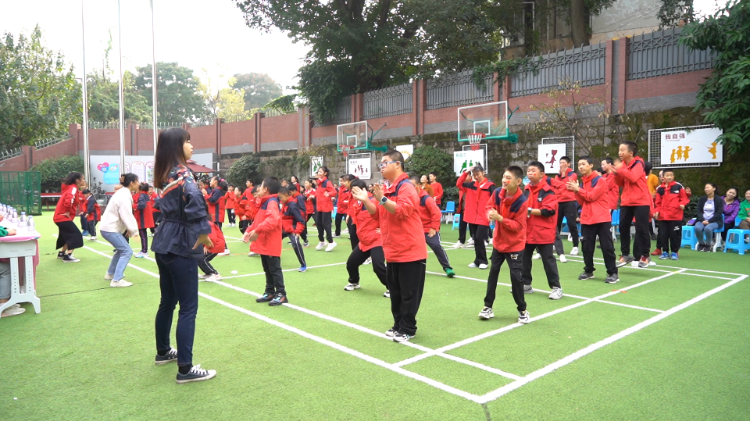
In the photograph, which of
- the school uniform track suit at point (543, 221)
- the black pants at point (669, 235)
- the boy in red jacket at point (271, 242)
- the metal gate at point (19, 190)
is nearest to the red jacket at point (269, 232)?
the boy in red jacket at point (271, 242)

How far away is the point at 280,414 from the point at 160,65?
57.6 m

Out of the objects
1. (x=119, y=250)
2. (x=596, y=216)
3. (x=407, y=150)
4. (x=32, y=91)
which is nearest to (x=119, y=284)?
(x=119, y=250)

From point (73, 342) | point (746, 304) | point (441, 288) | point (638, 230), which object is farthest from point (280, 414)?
point (638, 230)

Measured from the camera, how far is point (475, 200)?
→ 384 inches

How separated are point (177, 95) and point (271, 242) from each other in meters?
52.4

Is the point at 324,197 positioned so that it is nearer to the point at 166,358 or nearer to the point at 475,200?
the point at 475,200

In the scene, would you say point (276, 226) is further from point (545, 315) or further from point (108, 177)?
point (108, 177)

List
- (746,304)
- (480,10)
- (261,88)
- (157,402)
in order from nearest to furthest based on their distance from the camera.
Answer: (157,402)
(746,304)
(480,10)
(261,88)

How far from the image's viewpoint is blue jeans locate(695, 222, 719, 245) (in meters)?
11.2

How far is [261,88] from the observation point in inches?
2886

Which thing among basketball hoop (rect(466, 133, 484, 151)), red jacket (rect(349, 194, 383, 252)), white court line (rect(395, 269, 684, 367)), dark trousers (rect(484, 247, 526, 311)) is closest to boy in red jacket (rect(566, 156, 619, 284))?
white court line (rect(395, 269, 684, 367))

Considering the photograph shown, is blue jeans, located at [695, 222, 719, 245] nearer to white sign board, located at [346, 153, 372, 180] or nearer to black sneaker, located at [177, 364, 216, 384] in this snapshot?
black sneaker, located at [177, 364, 216, 384]

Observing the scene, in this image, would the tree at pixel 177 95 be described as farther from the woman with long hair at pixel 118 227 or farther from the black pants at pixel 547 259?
the black pants at pixel 547 259

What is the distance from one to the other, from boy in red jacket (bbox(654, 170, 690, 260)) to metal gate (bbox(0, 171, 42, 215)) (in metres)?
26.1
